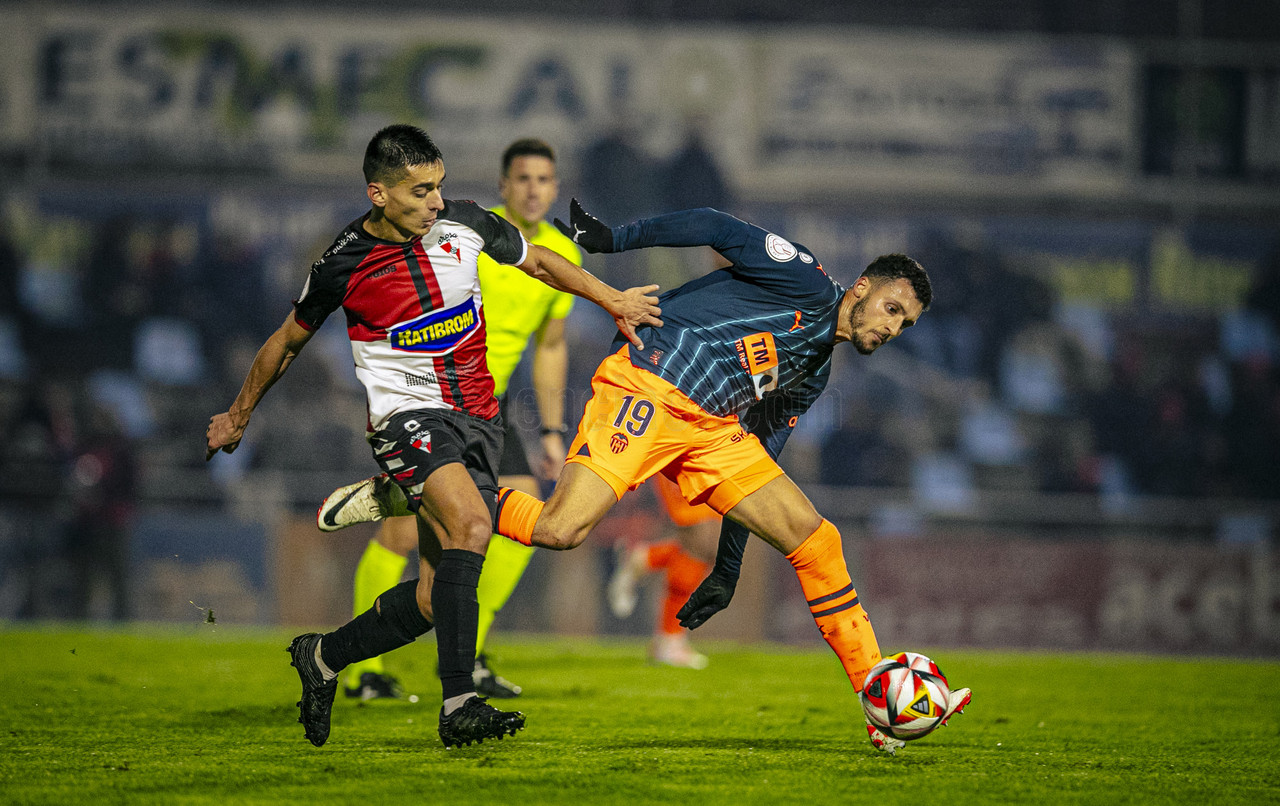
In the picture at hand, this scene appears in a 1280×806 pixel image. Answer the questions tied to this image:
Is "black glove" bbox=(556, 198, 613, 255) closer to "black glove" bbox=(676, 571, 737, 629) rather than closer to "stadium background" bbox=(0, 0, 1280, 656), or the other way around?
"black glove" bbox=(676, 571, 737, 629)

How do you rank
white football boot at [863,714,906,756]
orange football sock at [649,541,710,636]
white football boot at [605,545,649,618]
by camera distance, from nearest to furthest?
white football boot at [863,714,906,756] → orange football sock at [649,541,710,636] → white football boot at [605,545,649,618]

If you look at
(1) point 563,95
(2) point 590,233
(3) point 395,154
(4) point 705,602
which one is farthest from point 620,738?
(1) point 563,95

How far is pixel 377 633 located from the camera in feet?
14.8

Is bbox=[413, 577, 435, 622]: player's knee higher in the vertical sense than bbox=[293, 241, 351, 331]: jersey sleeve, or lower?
lower

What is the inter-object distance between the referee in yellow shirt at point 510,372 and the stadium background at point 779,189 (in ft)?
19.6

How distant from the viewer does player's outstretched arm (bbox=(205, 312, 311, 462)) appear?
15.0 ft

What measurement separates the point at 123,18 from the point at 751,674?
1223cm

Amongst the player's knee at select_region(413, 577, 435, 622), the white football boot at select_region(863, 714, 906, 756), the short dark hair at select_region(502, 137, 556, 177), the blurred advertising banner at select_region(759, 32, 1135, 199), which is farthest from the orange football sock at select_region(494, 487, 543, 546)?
the blurred advertising banner at select_region(759, 32, 1135, 199)

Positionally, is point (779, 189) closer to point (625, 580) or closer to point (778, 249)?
point (625, 580)

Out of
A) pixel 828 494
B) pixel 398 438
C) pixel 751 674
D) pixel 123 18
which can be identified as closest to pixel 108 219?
pixel 123 18

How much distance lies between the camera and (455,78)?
15430 mm

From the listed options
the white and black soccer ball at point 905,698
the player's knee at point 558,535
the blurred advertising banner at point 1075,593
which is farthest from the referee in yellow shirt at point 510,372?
the blurred advertising banner at point 1075,593

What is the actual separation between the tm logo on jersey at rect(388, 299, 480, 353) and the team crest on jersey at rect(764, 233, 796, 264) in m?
1.19

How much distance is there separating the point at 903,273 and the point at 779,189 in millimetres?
10549
